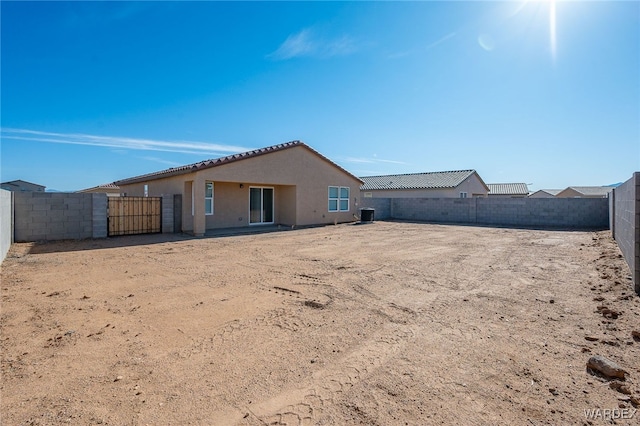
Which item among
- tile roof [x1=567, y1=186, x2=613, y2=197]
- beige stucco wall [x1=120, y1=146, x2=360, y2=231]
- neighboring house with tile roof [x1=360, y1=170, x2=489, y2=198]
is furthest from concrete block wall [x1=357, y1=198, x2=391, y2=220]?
tile roof [x1=567, y1=186, x2=613, y2=197]

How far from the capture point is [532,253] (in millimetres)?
10320

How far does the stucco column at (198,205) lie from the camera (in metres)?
14.0

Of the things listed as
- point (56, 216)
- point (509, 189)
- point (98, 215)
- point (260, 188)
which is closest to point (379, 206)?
point (260, 188)

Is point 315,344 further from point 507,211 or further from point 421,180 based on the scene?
point 421,180

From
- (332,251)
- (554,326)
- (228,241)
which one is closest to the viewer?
(554,326)

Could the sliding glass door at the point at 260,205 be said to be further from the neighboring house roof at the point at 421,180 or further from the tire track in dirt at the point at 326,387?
the tire track in dirt at the point at 326,387

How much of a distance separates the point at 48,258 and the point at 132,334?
7.14 m

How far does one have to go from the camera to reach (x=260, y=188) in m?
18.1

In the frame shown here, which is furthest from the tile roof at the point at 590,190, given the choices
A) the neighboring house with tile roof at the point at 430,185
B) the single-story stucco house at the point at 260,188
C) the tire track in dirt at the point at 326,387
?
the tire track in dirt at the point at 326,387

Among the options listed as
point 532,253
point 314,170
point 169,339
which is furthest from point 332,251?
point 314,170

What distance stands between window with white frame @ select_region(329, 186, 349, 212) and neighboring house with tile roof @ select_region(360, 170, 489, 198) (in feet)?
23.5

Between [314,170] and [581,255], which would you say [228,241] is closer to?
[314,170]

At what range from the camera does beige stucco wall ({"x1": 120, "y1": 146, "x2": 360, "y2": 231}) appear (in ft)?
49.3

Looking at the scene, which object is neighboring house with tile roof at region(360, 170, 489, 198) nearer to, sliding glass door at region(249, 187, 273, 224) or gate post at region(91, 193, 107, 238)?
sliding glass door at region(249, 187, 273, 224)
